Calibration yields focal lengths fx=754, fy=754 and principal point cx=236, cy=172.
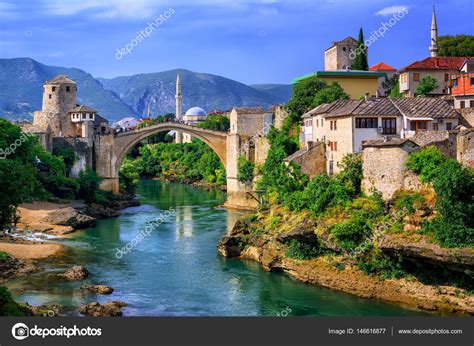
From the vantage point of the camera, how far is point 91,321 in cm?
1972

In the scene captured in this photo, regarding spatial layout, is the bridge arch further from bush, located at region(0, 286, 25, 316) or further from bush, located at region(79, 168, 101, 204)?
bush, located at region(0, 286, 25, 316)

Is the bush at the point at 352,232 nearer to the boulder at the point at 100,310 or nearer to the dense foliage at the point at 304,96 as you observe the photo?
the boulder at the point at 100,310

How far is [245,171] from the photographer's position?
58.9 meters

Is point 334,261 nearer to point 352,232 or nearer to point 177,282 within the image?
point 352,232

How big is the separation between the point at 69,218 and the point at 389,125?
67.7 feet

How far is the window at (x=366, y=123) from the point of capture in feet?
124

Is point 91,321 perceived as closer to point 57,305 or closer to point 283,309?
point 57,305

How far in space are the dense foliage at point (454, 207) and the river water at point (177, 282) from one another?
124 inches

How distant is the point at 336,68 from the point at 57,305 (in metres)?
37.6

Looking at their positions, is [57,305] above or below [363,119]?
below

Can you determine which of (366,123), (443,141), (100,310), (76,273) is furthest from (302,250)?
(100,310)

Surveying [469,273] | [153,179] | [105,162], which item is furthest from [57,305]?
[153,179]

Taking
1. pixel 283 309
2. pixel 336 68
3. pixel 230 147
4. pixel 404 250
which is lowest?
pixel 283 309

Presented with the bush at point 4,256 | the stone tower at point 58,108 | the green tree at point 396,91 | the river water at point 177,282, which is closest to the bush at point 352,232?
the river water at point 177,282
